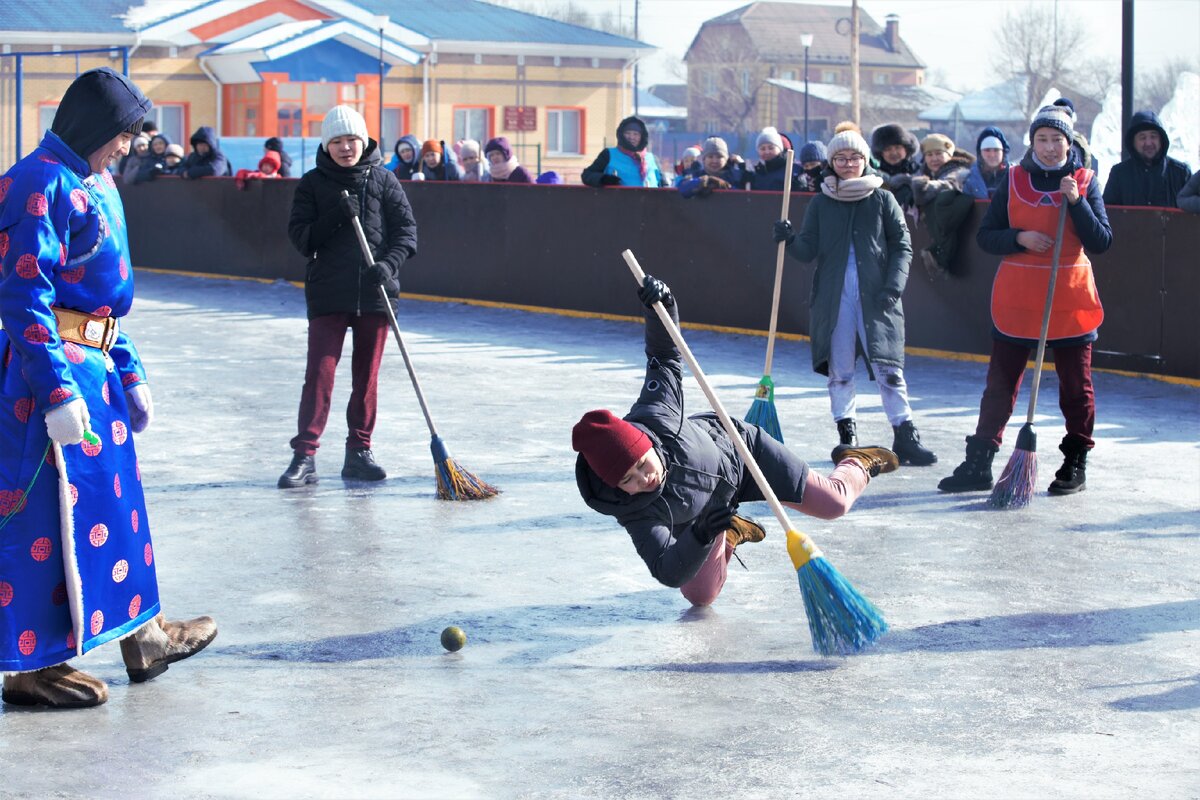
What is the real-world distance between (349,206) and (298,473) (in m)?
1.34

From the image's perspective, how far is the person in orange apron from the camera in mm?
8438

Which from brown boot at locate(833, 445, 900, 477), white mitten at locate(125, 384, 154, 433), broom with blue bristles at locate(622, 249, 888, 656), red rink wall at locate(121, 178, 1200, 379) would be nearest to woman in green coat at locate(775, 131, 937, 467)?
brown boot at locate(833, 445, 900, 477)

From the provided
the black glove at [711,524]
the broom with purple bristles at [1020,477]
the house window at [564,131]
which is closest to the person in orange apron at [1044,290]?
the broom with purple bristles at [1020,477]

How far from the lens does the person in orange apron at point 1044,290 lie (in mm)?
8438

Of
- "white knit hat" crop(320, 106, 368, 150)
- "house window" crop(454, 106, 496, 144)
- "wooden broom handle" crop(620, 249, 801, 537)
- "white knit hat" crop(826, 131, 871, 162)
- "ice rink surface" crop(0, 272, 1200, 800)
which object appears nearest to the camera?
"ice rink surface" crop(0, 272, 1200, 800)

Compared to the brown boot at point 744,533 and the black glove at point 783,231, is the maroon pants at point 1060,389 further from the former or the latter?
the brown boot at point 744,533

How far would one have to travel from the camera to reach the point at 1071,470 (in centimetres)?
853

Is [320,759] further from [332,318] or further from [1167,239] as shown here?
[1167,239]

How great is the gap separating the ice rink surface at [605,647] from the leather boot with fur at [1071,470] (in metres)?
0.13

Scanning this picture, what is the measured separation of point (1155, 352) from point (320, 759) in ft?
28.9

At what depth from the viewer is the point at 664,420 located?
5.98 metres

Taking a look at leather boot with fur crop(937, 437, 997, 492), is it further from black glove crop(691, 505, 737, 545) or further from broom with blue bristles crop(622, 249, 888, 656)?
black glove crop(691, 505, 737, 545)

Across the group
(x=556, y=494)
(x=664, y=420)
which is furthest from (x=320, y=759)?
(x=556, y=494)

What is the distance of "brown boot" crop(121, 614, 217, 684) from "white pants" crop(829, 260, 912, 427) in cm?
432
